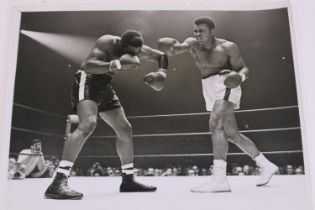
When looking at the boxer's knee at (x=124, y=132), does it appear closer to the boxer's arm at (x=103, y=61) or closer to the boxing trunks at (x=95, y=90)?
the boxing trunks at (x=95, y=90)

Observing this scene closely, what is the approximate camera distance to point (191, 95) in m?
1.65

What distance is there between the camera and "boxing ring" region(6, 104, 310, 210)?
1.49 meters

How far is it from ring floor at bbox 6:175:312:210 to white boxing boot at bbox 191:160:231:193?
0.06ft

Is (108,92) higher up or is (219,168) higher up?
(108,92)

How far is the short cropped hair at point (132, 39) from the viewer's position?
65.9 inches

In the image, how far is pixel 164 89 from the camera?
1.65m

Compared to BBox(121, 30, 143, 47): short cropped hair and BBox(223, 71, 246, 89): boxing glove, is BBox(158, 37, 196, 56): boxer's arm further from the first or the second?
BBox(223, 71, 246, 89): boxing glove

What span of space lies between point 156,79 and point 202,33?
345 mm

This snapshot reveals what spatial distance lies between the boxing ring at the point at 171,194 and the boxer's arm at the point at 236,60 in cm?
32

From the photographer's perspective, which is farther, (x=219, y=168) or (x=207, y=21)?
(x=207, y=21)

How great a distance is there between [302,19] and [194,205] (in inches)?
42.5

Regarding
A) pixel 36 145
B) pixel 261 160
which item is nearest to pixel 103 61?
pixel 36 145

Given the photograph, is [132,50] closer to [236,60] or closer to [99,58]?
[99,58]

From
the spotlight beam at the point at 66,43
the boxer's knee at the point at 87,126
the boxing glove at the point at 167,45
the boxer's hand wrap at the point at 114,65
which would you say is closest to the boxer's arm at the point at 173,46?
the boxing glove at the point at 167,45
